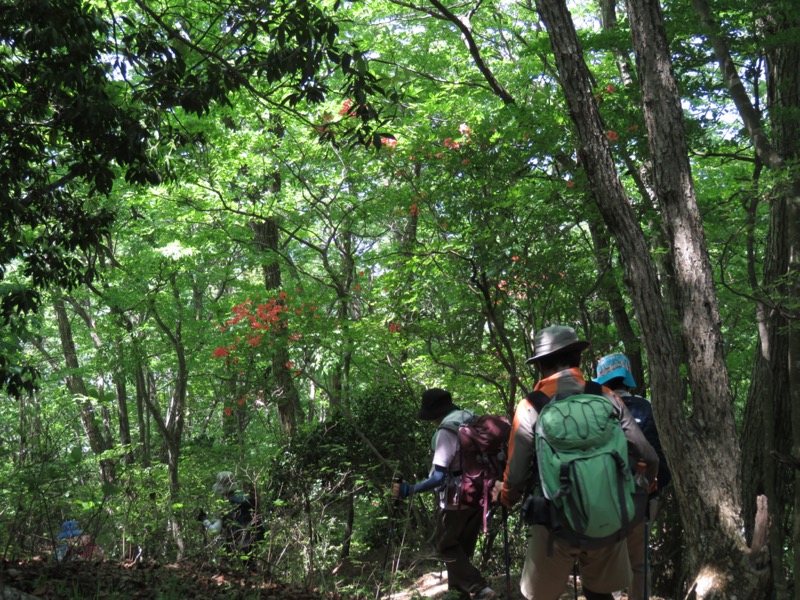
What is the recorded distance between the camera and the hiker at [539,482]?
127 inches

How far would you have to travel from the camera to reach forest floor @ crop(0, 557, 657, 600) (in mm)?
3713

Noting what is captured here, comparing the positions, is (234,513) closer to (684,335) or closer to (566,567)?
(566,567)

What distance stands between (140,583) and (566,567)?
260 cm

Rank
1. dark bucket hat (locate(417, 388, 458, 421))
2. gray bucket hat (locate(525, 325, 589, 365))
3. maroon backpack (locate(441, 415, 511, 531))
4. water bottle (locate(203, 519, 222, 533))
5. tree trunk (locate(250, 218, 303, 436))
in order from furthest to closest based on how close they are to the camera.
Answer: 1. tree trunk (locate(250, 218, 303, 436))
2. water bottle (locate(203, 519, 222, 533))
3. dark bucket hat (locate(417, 388, 458, 421))
4. maroon backpack (locate(441, 415, 511, 531))
5. gray bucket hat (locate(525, 325, 589, 365))

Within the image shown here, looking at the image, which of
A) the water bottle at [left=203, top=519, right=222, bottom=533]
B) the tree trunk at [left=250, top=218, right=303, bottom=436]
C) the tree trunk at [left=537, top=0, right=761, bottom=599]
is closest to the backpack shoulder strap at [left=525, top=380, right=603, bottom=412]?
the tree trunk at [left=537, top=0, right=761, bottom=599]

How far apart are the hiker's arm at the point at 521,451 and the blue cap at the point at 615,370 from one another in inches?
45.1

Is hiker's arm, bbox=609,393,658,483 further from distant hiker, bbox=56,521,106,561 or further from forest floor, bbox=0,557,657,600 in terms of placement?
distant hiker, bbox=56,521,106,561


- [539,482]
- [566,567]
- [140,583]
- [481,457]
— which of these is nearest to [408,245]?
[481,457]

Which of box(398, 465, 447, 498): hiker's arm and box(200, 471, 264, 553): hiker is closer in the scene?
box(398, 465, 447, 498): hiker's arm

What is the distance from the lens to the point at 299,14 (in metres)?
4.18

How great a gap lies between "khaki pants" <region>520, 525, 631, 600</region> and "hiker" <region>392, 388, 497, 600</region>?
1.09 meters

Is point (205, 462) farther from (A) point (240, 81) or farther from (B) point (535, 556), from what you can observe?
(B) point (535, 556)

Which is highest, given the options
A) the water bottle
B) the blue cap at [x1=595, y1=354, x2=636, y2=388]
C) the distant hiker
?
the blue cap at [x1=595, y1=354, x2=636, y2=388]

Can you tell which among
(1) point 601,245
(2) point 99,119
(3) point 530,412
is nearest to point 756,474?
(1) point 601,245
